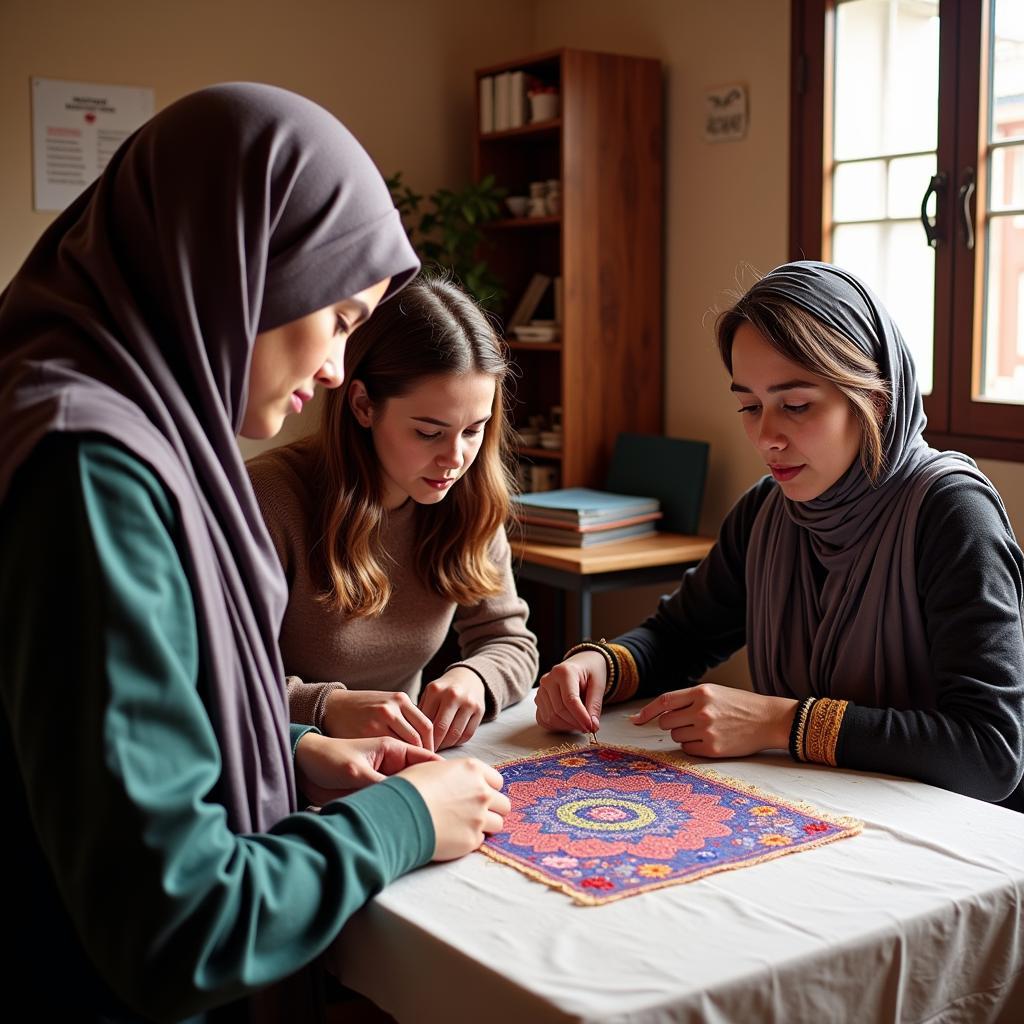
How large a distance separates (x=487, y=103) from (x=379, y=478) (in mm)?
2454

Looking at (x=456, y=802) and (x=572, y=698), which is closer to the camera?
(x=456, y=802)

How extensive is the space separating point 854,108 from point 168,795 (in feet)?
9.68

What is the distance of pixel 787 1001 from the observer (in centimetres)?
101

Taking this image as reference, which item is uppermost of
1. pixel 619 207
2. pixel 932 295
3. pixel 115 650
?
pixel 619 207

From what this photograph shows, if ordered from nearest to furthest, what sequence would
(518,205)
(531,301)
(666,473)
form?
(666,473)
(518,205)
(531,301)

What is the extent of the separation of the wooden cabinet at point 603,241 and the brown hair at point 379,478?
186 cm

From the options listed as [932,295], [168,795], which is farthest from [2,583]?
[932,295]

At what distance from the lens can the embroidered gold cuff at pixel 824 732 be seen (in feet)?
4.97

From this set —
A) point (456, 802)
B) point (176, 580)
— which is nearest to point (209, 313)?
point (176, 580)

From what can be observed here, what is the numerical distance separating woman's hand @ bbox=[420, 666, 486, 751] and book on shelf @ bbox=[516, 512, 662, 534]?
1787 millimetres

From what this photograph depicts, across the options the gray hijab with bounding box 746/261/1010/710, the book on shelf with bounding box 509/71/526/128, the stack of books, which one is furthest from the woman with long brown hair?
the book on shelf with bounding box 509/71/526/128

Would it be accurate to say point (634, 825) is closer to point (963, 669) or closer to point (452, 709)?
point (452, 709)

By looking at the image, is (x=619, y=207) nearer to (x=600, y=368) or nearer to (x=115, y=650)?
(x=600, y=368)

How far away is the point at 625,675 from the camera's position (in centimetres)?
182
